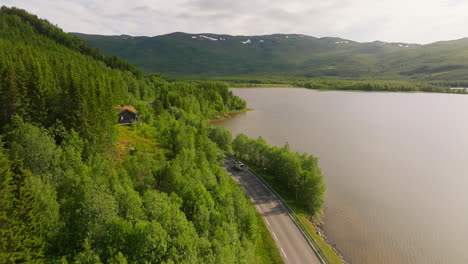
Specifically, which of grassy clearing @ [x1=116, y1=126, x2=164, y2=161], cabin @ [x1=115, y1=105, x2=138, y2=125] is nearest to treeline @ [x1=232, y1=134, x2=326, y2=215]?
grassy clearing @ [x1=116, y1=126, x2=164, y2=161]

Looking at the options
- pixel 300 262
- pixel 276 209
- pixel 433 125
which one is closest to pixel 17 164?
pixel 300 262

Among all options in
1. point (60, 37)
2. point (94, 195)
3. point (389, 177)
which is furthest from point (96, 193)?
point (60, 37)

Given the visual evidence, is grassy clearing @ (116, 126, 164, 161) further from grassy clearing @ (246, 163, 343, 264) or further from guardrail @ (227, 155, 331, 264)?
guardrail @ (227, 155, 331, 264)

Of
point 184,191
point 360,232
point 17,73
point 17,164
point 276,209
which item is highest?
point 17,73

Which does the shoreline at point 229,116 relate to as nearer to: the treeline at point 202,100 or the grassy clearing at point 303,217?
the treeline at point 202,100

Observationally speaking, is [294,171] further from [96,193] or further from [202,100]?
[202,100]

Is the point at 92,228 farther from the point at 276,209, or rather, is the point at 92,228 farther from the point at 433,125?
the point at 433,125
